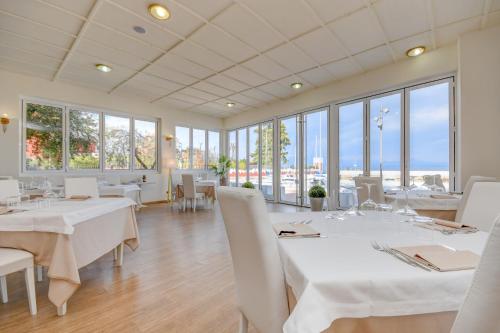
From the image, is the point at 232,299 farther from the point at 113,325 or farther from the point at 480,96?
the point at 480,96

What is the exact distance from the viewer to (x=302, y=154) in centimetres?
703

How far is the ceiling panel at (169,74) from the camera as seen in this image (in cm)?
493

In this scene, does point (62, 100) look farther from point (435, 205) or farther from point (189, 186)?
point (435, 205)

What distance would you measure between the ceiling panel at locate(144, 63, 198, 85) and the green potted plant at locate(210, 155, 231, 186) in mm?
3998

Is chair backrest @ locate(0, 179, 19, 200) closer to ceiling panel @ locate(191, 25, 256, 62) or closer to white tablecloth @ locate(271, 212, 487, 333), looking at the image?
ceiling panel @ locate(191, 25, 256, 62)

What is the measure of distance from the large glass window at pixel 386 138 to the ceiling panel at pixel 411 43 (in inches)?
39.8

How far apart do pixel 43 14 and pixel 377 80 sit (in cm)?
587

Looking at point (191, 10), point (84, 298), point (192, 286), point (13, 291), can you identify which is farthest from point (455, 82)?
point (13, 291)

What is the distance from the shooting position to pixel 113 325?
1768 mm

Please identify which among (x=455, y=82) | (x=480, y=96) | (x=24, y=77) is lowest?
(x=480, y=96)

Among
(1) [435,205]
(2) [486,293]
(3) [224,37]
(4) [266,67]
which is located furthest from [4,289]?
(4) [266,67]

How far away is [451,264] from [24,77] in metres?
7.63

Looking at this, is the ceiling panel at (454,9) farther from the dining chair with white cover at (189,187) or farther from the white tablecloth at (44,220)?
the dining chair with white cover at (189,187)

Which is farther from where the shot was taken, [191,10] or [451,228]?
[191,10]
